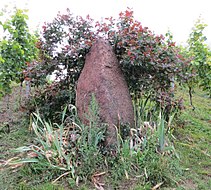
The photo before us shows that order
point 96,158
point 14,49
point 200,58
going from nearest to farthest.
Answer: point 96,158, point 14,49, point 200,58

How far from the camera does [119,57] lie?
405cm

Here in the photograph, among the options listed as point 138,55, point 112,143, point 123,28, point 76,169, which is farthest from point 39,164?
point 123,28

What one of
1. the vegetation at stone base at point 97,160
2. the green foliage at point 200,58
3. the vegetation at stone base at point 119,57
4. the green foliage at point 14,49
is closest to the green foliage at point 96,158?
the vegetation at stone base at point 97,160

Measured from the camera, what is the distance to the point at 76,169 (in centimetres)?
291

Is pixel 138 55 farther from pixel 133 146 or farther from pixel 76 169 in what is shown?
pixel 76 169

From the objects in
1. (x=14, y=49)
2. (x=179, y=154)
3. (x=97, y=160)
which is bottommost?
(x=179, y=154)

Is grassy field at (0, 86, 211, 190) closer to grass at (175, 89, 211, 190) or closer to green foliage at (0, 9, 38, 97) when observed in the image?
grass at (175, 89, 211, 190)

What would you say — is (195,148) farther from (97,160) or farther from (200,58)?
(200,58)

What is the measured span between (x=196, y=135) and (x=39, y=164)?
2.83m

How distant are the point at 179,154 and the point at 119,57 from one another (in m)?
1.72

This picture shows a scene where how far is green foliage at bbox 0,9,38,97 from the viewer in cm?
478

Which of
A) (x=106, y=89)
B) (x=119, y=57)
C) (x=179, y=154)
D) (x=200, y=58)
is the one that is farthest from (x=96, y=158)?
(x=200, y=58)

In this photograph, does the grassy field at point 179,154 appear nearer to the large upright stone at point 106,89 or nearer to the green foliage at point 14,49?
the green foliage at point 14,49

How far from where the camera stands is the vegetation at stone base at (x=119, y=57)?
12.7 ft
